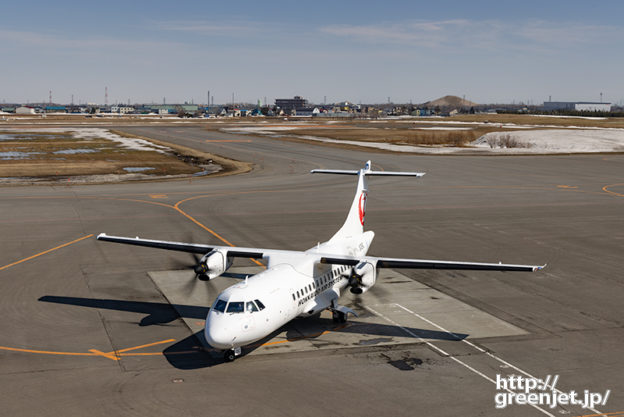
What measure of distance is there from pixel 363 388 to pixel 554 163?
78177 millimetres

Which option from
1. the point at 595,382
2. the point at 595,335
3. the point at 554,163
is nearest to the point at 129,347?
the point at 595,382

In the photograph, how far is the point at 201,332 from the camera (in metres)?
23.8

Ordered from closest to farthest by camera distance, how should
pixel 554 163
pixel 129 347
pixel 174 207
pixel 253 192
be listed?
pixel 129 347
pixel 174 207
pixel 253 192
pixel 554 163

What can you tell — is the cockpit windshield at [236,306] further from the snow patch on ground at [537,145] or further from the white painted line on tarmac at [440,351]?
the snow patch on ground at [537,145]

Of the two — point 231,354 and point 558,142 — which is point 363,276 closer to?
point 231,354

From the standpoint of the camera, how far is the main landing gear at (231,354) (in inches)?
821

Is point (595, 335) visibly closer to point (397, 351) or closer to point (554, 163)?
point (397, 351)

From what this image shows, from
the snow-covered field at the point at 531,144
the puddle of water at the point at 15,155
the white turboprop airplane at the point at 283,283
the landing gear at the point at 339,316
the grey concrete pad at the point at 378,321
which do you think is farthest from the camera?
the snow-covered field at the point at 531,144

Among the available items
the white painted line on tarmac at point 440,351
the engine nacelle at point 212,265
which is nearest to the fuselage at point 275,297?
the engine nacelle at point 212,265

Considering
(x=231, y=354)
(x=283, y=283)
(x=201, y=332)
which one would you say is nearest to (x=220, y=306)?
(x=231, y=354)

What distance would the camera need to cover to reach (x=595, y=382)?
19.8 m

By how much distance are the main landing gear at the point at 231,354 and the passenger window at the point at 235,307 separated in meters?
1.63

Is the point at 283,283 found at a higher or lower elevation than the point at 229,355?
higher

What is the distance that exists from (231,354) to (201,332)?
3330mm
